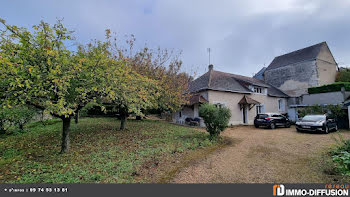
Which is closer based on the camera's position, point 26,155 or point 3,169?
point 3,169

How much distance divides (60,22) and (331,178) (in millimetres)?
9612

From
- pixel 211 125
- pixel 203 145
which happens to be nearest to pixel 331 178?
pixel 203 145

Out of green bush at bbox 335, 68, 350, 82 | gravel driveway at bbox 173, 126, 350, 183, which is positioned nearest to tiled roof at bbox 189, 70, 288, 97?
gravel driveway at bbox 173, 126, 350, 183

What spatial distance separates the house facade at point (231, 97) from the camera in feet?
49.4

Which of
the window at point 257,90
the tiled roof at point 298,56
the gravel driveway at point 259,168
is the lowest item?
the gravel driveway at point 259,168

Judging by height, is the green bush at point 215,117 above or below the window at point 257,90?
below

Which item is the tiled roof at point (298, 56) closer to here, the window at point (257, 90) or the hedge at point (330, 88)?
the hedge at point (330, 88)

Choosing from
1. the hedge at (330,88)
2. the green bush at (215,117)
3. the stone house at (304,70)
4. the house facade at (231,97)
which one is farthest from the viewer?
the stone house at (304,70)

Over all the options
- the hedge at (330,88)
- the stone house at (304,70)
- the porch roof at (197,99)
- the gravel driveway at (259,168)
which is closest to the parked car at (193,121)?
the porch roof at (197,99)

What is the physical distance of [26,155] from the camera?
19.9 ft

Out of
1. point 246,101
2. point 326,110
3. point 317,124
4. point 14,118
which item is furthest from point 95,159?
point 326,110

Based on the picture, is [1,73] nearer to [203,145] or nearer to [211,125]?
[203,145]

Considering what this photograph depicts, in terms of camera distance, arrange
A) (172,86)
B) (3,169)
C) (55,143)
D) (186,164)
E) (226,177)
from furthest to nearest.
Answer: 1. (172,86)
2. (55,143)
3. (186,164)
4. (3,169)
5. (226,177)

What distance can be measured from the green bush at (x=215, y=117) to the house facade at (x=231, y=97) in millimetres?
5411
